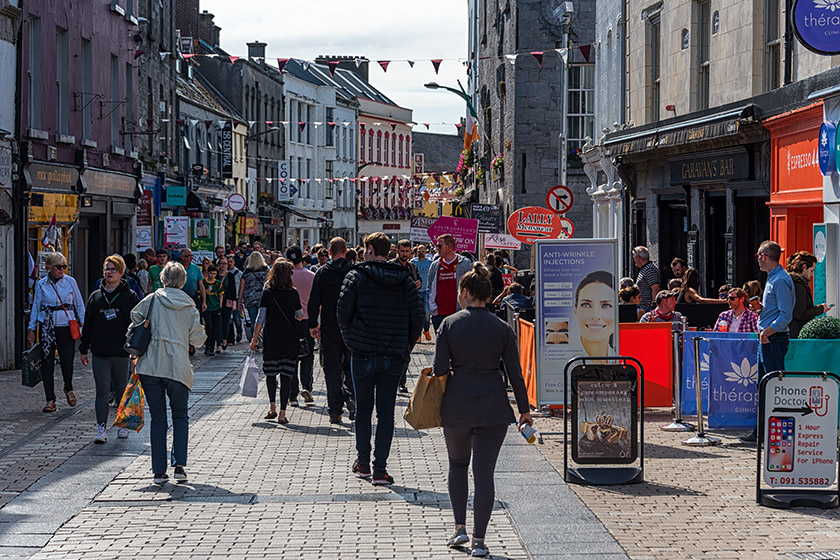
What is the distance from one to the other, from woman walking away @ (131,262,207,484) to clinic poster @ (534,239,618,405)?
3.84 metres

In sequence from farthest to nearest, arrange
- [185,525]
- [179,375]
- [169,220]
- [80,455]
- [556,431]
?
[169,220]
[556,431]
[80,455]
[179,375]
[185,525]

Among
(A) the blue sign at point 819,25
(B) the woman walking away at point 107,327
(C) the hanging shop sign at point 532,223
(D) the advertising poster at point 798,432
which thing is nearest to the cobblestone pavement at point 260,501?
(B) the woman walking away at point 107,327

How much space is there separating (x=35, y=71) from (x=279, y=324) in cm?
1093

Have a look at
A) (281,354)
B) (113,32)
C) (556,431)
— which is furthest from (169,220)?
(556,431)

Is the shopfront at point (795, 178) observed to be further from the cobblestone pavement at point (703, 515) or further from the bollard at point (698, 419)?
the cobblestone pavement at point (703, 515)

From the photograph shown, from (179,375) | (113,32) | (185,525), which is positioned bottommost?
(185,525)

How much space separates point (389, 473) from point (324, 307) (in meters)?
2.96

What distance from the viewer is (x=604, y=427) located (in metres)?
9.76

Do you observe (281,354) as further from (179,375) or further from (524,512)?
(524,512)

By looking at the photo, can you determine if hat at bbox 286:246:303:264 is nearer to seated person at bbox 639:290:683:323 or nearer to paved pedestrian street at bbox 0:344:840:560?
paved pedestrian street at bbox 0:344:840:560

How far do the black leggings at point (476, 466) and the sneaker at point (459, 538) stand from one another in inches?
2.2

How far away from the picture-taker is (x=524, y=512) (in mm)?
8531

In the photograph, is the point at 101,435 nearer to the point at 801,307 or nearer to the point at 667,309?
the point at 667,309

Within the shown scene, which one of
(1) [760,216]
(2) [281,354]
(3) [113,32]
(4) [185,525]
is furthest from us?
(3) [113,32]
